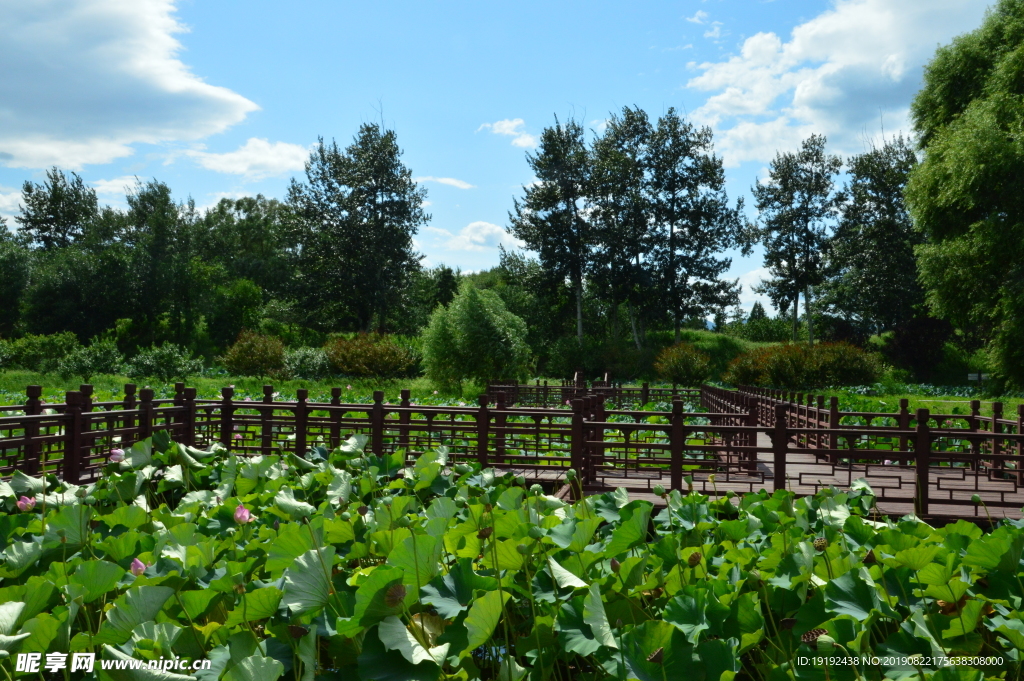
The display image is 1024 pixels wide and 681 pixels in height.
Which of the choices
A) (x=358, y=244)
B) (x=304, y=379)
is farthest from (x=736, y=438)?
(x=358, y=244)

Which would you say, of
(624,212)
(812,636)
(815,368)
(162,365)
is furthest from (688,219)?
(812,636)

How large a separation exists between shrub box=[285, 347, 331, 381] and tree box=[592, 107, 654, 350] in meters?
16.4

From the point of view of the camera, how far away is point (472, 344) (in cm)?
2552

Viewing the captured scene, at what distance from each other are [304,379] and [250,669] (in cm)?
2957

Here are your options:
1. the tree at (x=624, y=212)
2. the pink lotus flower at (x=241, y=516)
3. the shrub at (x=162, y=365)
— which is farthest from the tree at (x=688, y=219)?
the pink lotus flower at (x=241, y=516)

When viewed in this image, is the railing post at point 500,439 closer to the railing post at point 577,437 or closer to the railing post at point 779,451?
the railing post at point 577,437

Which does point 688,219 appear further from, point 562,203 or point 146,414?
point 146,414

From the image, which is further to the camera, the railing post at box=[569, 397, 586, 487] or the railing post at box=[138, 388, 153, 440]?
the railing post at box=[569, 397, 586, 487]

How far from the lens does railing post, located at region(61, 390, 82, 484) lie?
23.0ft

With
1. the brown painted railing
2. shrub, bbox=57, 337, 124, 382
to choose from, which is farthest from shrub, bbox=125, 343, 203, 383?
the brown painted railing

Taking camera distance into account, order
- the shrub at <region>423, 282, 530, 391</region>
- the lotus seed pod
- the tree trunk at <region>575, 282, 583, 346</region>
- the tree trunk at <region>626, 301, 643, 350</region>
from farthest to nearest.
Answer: the tree trunk at <region>626, 301, 643, 350</region> < the tree trunk at <region>575, 282, 583, 346</region> < the shrub at <region>423, 282, 530, 391</region> < the lotus seed pod

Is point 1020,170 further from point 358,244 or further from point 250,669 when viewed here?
point 358,244

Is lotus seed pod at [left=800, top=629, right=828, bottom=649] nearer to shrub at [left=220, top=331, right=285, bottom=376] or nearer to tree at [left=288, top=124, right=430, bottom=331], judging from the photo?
shrub at [left=220, top=331, right=285, bottom=376]

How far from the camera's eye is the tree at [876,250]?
119 ft
